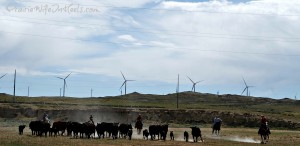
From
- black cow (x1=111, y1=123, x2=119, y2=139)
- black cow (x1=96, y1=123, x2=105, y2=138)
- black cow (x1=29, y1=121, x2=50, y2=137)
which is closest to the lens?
black cow (x1=29, y1=121, x2=50, y2=137)

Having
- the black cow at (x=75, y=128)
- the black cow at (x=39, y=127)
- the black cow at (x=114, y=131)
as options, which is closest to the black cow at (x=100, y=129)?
the black cow at (x=114, y=131)

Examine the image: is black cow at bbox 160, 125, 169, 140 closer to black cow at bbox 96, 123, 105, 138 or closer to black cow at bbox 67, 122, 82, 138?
black cow at bbox 96, 123, 105, 138

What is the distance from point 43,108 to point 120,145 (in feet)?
223

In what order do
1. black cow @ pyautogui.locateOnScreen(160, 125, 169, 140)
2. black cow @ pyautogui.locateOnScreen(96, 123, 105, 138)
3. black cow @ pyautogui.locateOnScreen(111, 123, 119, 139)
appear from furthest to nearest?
black cow @ pyautogui.locateOnScreen(96, 123, 105, 138) < black cow @ pyautogui.locateOnScreen(111, 123, 119, 139) < black cow @ pyautogui.locateOnScreen(160, 125, 169, 140)

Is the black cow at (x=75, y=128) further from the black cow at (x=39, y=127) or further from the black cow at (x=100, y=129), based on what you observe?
the black cow at (x=39, y=127)

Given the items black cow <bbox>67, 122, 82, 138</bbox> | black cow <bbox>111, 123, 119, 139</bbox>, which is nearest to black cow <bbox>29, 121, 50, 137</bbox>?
black cow <bbox>67, 122, 82, 138</bbox>

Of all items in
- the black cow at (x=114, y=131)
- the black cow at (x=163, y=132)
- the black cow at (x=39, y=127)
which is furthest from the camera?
the black cow at (x=114, y=131)

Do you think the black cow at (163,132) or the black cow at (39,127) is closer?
the black cow at (163,132)

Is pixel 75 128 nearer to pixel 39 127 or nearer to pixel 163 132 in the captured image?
pixel 39 127

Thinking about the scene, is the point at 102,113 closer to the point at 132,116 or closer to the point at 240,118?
the point at 132,116

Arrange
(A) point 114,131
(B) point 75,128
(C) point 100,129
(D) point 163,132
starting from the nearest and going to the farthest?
(D) point 163,132, (A) point 114,131, (C) point 100,129, (B) point 75,128

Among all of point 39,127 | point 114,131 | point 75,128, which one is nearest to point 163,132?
point 114,131

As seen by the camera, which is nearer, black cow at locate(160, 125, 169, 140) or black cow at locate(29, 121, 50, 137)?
black cow at locate(160, 125, 169, 140)

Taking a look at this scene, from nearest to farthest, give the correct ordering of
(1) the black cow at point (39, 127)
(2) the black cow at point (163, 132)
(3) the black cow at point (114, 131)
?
(2) the black cow at point (163, 132)
(1) the black cow at point (39, 127)
(3) the black cow at point (114, 131)
